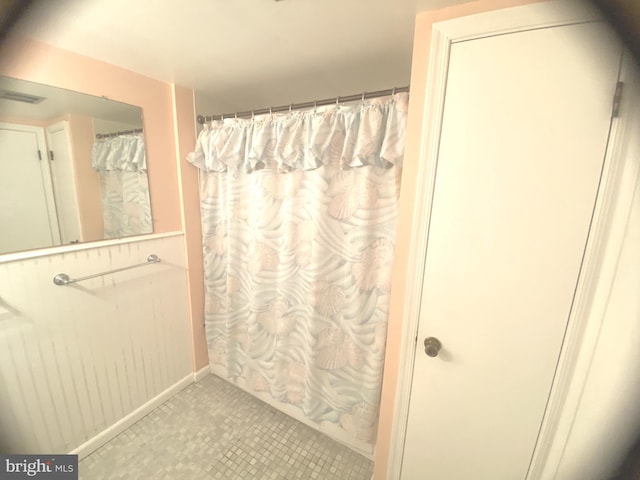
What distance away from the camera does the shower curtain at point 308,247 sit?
40.5 inches

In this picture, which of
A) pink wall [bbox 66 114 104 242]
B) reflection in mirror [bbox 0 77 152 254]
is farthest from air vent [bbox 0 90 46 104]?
pink wall [bbox 66 114 104 242]

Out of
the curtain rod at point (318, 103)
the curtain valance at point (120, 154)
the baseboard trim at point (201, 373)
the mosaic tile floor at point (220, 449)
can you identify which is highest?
the curtain rod at point (318, 103)

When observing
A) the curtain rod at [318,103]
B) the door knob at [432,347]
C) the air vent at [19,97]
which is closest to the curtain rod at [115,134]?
the air vent at [19,97]

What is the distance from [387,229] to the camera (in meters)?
1.03

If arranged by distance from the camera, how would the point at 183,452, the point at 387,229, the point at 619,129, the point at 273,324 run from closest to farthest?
the point at 619,129 → the point at 387,229 → the point at 183,452 → the point at 273,324

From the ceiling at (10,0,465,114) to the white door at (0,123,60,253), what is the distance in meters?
0.40

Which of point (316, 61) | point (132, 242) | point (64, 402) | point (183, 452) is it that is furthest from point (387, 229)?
point (64, 402)

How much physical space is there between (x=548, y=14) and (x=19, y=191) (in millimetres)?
1847

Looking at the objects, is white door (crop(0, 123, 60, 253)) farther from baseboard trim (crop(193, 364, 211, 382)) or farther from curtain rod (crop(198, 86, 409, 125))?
baseboard trim (crop(193, 364, 211, 382))

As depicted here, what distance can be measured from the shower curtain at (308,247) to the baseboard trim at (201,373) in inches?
12.0

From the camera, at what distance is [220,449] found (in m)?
1.28

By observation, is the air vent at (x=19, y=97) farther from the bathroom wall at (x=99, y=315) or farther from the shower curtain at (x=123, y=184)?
the shower curtain at (x=123, y=184)

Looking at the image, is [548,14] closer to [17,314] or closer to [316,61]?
[316,61]

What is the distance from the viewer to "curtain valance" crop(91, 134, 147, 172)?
1.16 m
